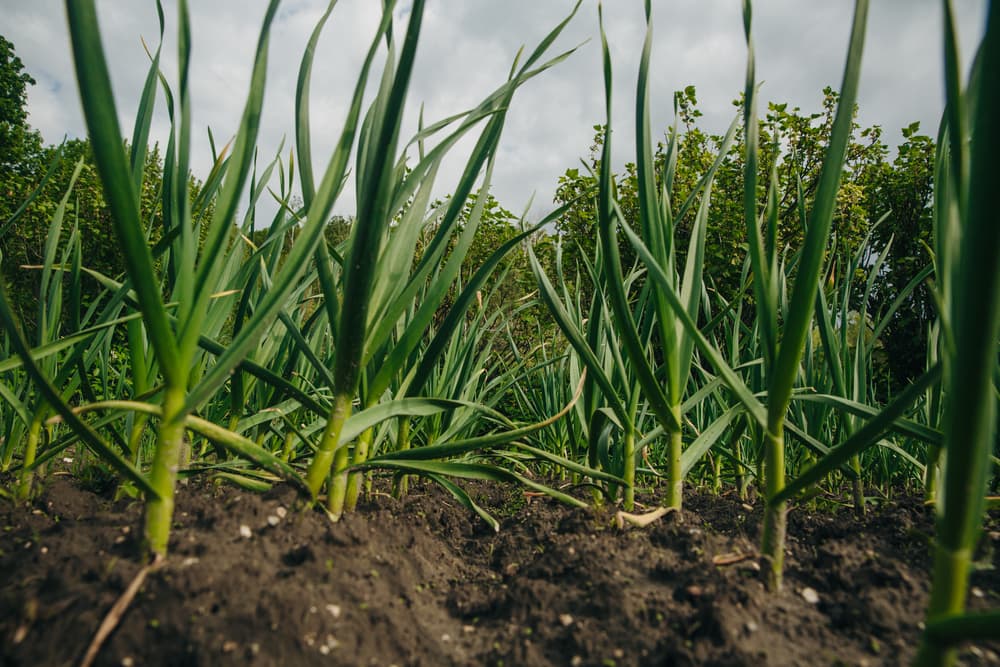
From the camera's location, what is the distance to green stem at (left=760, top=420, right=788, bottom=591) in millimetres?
664

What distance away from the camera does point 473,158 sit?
873 mm

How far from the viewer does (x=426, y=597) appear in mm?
776

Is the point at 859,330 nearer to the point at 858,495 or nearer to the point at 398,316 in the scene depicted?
the point at 858,495

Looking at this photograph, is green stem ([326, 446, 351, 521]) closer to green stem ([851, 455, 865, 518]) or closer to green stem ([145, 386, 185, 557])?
green stem ([145, 386, 185, 557])

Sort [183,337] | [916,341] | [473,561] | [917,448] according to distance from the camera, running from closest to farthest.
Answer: [183,337], [473,561], [917,448], [916,341]

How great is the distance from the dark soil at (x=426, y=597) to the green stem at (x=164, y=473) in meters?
0.03

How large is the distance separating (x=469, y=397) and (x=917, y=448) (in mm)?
1310

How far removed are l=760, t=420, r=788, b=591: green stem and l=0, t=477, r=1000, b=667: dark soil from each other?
0.03 m

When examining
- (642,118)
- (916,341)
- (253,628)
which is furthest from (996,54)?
(916,341)

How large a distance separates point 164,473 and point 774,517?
740 millimetres

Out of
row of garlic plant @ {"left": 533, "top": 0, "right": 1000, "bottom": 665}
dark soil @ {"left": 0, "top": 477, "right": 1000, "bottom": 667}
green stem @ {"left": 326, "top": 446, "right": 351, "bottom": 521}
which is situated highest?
row of garlic plant @ {"left": 533, "top": 0, "right": 1000, "bottom": 665}

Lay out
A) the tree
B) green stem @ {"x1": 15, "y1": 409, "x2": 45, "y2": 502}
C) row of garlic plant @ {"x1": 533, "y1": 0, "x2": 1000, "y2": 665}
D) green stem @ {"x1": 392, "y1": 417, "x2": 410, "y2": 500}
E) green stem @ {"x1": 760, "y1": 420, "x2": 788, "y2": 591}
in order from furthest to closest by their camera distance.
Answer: the tree → green stem @ {"x1": 392, "y1": 417, "x2": 410, "y2": 500} → green stem @ {"x1": 15, "y1": 409, "x2": 45, "y2": 502} → green stem @ {"x1": 760, "y1": 420, "x2": 788, "y2": 591} → row of garlic plant @ {"x1": 533, "y1": 0, "x2": 1000, "y2": 665}

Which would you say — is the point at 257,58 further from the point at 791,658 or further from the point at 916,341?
the point at 916,341

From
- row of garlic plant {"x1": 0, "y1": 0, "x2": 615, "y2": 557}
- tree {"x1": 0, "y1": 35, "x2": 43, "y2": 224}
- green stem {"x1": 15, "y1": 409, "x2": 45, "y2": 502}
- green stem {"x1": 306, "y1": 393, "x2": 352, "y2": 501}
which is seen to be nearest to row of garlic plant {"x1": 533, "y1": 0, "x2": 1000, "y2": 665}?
row of garlic plant {"x1": 0, "y1": 0, "x2": 615, "y2": 557}
